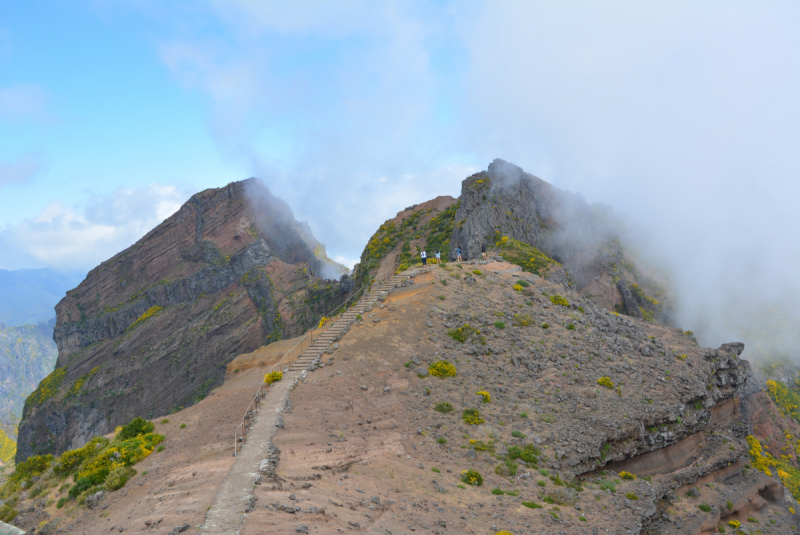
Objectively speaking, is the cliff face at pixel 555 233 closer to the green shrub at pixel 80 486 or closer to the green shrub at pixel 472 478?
the green shrub at pixel 472 478

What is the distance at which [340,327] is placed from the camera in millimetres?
33812

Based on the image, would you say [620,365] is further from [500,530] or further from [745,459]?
[500,530]

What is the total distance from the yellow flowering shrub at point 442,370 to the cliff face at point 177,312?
228 ft

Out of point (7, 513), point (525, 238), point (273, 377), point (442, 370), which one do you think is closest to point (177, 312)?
point (525, 238)

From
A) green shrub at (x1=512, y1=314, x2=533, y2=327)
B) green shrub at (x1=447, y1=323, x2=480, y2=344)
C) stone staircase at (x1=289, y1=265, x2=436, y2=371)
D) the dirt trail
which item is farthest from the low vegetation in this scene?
green shrub at (x1=512, y1=314, x2=533, y2=327)

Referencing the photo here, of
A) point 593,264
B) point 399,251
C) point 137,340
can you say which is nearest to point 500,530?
point 399,251

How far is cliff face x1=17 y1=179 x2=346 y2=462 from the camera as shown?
11031 centimetres

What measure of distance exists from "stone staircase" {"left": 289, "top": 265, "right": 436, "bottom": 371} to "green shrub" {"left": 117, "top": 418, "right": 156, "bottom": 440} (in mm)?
8875

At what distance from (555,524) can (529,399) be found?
33.1 feet

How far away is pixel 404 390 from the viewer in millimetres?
27344

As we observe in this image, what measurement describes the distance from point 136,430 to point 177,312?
115 m

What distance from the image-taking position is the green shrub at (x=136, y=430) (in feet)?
85.5

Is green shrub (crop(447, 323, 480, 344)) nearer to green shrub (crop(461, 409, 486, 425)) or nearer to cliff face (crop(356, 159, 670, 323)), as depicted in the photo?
green shrub (crop(461, 409, 486, 425))

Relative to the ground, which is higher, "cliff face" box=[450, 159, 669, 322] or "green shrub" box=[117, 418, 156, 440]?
"cliff face" box=[450, 159, 669, 322]
